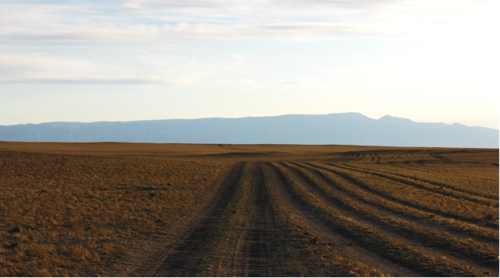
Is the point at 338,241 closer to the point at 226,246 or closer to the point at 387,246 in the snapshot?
the point at 387,246

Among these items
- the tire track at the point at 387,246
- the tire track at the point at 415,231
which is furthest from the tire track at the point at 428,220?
the tire track at the point at 387,246

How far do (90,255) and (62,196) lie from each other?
43.1 feet

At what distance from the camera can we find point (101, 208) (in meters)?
21.2

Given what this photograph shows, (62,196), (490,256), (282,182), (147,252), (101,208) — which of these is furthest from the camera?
(282,182)

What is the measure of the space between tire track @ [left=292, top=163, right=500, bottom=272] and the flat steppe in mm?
56

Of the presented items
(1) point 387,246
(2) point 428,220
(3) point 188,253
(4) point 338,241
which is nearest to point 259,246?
(3) point 188,253

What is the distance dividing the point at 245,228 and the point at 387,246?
226 inches

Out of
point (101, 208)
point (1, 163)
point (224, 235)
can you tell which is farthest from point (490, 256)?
point (1, 163)

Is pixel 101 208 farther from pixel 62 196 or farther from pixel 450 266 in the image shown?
pixel 450 266

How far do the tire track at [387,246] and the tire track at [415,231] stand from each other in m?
0.57

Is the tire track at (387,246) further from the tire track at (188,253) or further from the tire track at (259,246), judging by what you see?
the tire track at (188,253)

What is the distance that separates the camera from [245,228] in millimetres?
16844

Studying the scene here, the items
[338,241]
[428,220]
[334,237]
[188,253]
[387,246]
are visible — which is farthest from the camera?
[428,220]

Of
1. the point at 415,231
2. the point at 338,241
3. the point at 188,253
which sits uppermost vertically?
the point at 415,231
